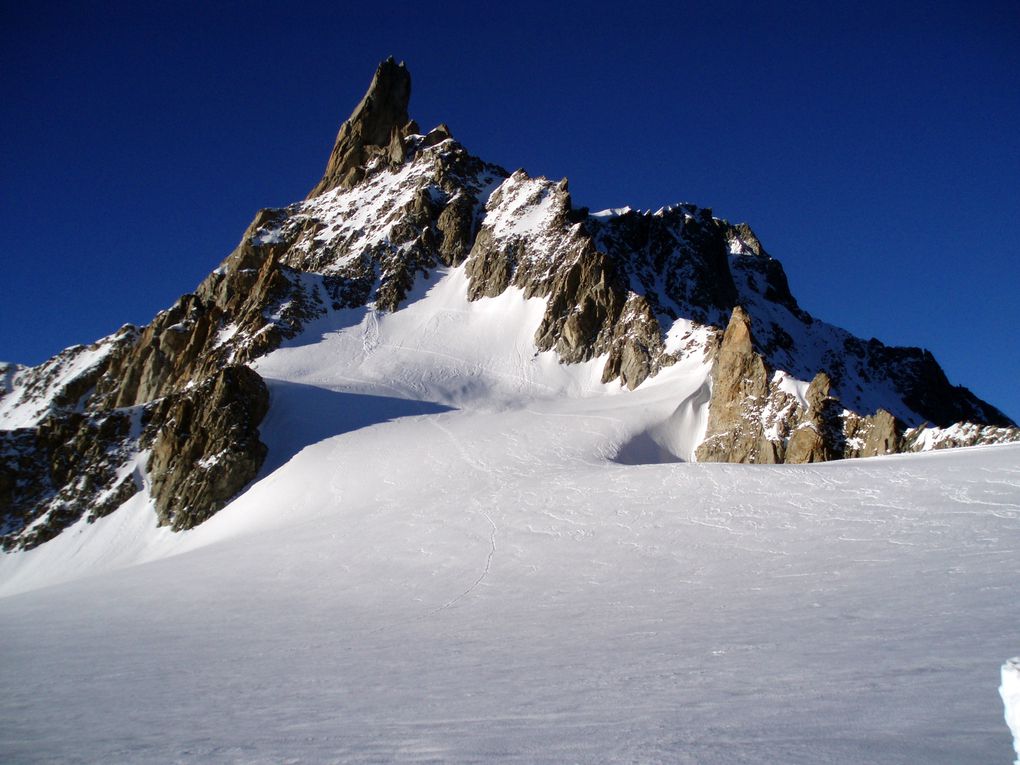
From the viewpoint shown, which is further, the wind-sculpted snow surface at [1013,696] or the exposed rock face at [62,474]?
the exposed rock face at [62,474]

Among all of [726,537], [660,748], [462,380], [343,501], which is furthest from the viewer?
[462,380]

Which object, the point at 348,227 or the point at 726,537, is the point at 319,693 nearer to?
the point at 726,537

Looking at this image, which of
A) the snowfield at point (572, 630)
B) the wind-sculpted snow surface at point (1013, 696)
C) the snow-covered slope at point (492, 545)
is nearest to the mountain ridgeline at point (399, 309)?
the snow-covered slope at point (492, 545)

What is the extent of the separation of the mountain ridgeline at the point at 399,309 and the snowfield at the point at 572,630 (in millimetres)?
18454

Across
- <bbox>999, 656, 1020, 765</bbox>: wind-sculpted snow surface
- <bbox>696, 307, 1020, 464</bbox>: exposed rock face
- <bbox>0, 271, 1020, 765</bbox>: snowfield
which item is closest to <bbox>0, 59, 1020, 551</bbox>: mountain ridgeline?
<bbox>696, 307, 1020, 464</bbox>: exposed rock face

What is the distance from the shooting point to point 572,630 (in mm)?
10031

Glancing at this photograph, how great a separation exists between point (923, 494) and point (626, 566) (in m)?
8.01

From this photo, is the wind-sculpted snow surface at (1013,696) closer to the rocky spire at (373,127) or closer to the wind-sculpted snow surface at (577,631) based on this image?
the wind-sculpted snow surface at (577,631)

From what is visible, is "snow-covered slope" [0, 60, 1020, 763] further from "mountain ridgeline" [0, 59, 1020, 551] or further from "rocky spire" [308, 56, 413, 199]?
"rocky spire" [308, 56, 413, 199]

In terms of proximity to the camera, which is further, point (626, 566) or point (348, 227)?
point (348, 227)

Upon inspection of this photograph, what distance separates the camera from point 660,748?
5199 mm

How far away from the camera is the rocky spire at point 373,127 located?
3834 inches

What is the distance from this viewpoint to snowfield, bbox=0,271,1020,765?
5.70 metres

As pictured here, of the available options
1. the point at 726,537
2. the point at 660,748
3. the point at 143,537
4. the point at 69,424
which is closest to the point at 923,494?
the point at 726,537
